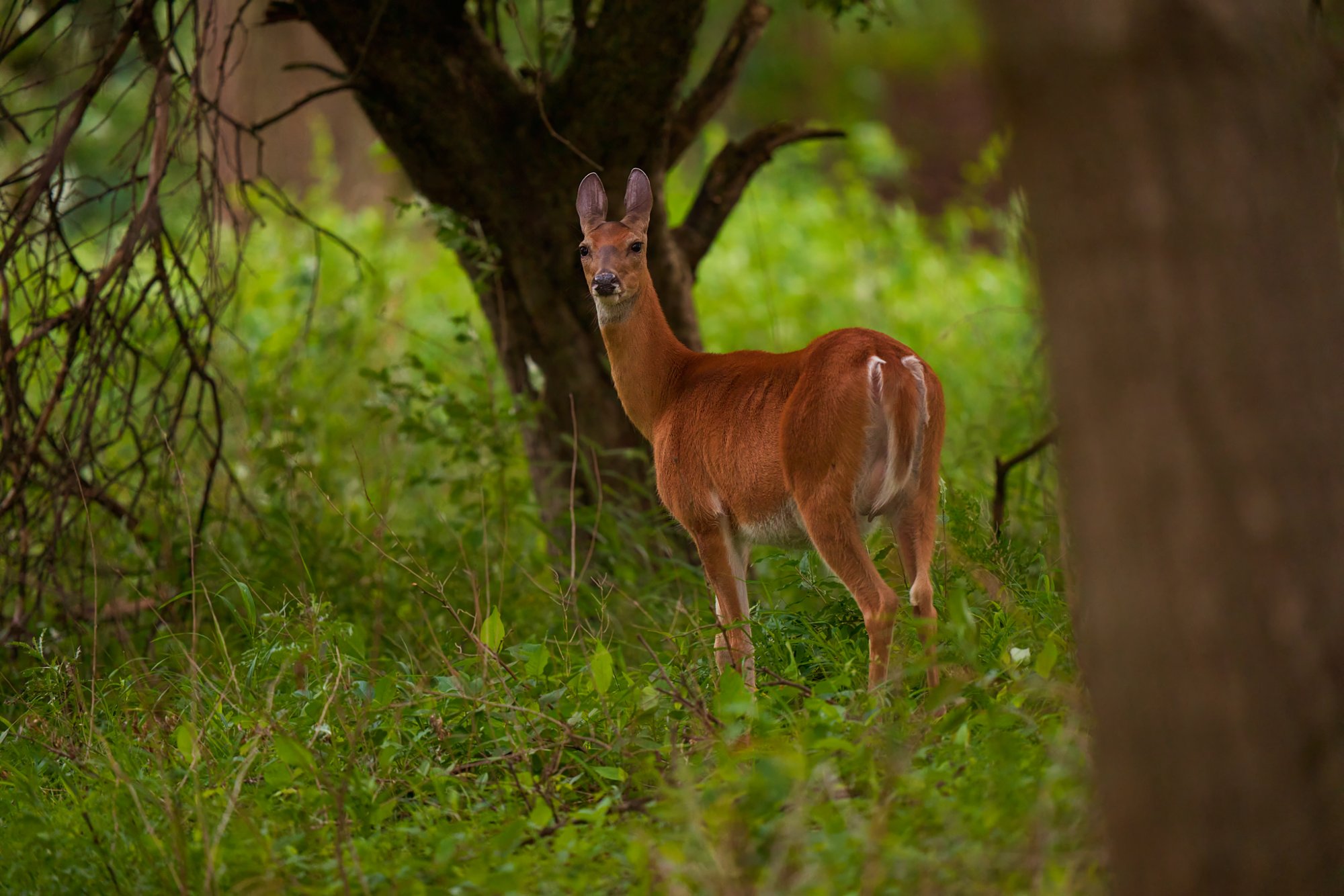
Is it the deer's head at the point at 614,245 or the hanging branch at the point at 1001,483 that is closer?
the hanging branch at the point at 1001,483

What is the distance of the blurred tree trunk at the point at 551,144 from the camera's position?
4895 mm

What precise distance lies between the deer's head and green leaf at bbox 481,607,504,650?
147 centimetres

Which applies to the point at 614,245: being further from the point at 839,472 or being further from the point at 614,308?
the point at 839,472

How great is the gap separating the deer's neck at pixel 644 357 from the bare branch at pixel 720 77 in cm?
96

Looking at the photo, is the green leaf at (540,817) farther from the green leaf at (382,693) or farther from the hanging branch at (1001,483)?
the hanging branch at (1001,483)

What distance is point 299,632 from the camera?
3.70 metres

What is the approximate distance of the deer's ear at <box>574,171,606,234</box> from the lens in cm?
481

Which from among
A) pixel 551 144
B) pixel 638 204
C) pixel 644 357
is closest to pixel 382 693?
pixel 644 357

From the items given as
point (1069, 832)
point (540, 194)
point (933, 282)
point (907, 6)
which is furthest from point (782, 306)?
point (1069, 832)

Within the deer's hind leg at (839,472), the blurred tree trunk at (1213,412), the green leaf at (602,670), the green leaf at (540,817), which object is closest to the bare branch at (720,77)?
the deer's hind leg at (839,472)

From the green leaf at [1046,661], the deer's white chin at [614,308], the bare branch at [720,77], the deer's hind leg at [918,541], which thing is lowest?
the green leaf at [1046,661]

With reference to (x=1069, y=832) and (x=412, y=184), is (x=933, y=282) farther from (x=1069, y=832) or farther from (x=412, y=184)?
(x=1069, y=832)

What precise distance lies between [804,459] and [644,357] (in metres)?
1.10

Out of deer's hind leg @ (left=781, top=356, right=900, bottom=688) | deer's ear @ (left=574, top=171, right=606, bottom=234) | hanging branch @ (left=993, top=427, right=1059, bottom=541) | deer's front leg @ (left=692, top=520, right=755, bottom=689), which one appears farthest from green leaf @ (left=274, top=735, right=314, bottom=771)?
deer's ear @ (left=574, top=171, right=606, bottom=234)
